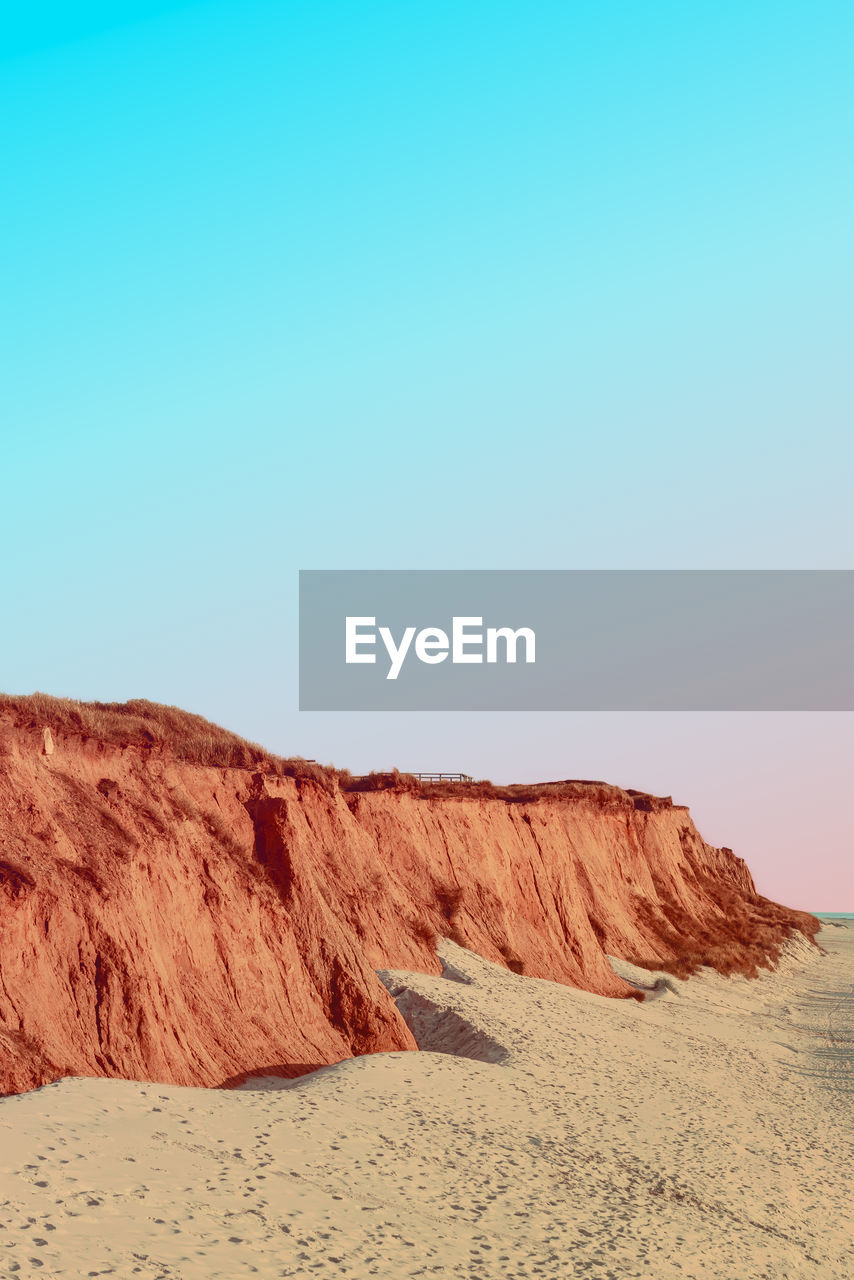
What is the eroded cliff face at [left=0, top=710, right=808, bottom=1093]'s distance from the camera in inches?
728

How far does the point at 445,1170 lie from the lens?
16391 millimetres

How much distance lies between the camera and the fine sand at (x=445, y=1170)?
12.3m

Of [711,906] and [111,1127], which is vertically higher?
[111,1127]

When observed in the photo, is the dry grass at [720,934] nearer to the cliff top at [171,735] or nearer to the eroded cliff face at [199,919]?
the eroded cliff face at [199,919]

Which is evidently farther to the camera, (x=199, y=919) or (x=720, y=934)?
(x=720, y=934)

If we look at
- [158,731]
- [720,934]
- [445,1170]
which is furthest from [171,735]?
[720,934]

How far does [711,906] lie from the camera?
65188 millimetres

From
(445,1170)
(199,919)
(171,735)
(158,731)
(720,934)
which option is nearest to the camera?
(445,1170)

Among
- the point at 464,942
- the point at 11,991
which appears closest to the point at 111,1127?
the point at 11,991

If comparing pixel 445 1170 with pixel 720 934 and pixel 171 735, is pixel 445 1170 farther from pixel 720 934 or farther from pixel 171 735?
pixel 720 934

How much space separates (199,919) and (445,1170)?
26.4 feet

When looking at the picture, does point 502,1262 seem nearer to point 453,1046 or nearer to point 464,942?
point 453,1046

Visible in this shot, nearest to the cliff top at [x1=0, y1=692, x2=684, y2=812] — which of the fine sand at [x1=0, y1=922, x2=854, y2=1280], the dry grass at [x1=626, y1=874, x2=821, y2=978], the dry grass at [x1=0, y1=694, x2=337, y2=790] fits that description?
the dry grass at [x1=0, y1=694, x2=337, y2=790]

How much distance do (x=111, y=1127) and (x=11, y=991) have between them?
13.1 ft
